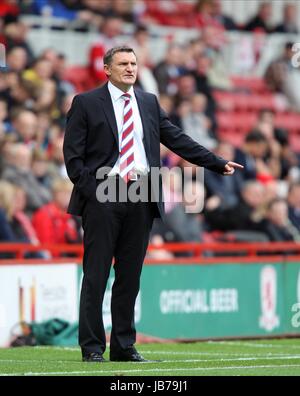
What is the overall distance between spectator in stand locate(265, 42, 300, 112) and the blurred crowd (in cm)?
3

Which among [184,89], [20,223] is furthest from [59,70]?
[20,223]

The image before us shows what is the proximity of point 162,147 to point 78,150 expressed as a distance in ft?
25.9

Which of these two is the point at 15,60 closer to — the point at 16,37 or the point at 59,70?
the point at 16,37

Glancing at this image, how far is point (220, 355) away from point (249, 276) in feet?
14.6

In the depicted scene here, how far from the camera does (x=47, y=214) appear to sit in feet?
47.8

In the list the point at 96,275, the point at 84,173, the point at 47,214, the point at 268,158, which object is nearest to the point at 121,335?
the point at 96,275

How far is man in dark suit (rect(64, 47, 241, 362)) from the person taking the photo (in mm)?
9820

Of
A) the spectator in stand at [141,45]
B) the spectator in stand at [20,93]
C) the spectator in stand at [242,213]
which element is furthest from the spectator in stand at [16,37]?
the spectator in stand at [242,213]

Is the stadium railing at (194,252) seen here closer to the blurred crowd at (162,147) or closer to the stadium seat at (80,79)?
the blurred crowd at (162,147)

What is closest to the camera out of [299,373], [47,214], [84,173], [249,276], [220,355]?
[299,373]

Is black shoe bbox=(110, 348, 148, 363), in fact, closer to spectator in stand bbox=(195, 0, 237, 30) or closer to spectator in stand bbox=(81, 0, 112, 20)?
spectator in stand bbox=(81, 0, 112, 20)

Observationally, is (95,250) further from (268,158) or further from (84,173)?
(268,158)

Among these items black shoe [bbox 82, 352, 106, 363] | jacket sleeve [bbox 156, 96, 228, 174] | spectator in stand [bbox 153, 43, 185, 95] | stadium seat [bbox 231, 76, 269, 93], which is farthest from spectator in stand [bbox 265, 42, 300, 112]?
black shoe [bbox 82, 352, 106, 363]

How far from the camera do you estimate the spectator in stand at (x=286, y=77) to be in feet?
79.7
